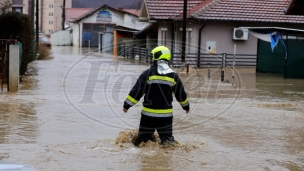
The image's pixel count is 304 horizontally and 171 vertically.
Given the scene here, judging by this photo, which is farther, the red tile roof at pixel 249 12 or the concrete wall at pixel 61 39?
the concrete wall at pixel 61 39

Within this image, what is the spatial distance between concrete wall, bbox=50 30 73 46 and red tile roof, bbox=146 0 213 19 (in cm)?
4136

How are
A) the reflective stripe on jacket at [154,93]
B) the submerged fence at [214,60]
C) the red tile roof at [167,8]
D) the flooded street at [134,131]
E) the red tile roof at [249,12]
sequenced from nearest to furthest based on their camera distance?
the flooded street at [134,131] < the reflective stripe on jacket at [154,93] < the submerged fence at [214,60] < the red tile roof at [249,12] < the red tile roof at [167,8]

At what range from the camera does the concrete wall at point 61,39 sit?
7650cm

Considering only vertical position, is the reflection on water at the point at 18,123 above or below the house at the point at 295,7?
below

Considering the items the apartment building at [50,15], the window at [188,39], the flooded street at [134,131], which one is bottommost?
the flooded street at [134,131]

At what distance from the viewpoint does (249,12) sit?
34.4 meters

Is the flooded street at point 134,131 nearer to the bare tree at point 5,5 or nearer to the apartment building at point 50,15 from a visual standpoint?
the bare tree at point 5,5

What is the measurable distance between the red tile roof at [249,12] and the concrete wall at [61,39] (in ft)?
145

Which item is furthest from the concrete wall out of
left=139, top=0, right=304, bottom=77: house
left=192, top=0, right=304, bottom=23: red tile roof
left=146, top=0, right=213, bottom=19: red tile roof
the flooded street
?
the flooded street

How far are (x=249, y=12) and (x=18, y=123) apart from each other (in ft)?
80.7

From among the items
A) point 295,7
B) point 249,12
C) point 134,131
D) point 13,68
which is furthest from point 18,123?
point 249,12

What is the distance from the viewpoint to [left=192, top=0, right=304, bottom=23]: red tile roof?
3350 centimetres

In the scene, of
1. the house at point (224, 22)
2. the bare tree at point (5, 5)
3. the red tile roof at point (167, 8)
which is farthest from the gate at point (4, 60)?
the red tile roof at point (167, 8)

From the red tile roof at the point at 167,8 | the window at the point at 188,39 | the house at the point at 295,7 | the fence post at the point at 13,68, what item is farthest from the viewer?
the red tile roof at the point at 167,8
